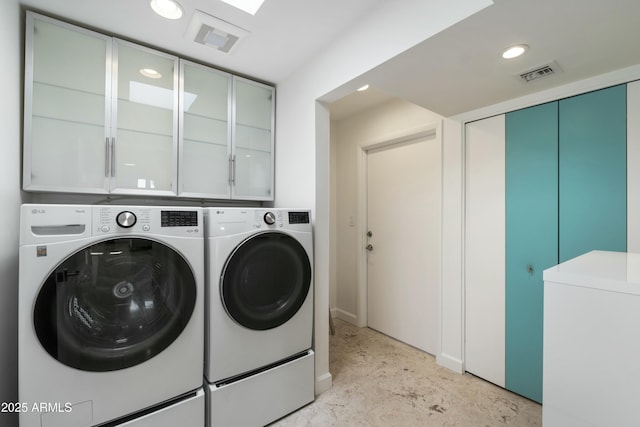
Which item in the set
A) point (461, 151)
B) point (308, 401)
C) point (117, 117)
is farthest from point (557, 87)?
point (117, 117)

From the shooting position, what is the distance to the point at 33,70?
142 cm

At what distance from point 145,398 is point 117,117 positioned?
5.11ft

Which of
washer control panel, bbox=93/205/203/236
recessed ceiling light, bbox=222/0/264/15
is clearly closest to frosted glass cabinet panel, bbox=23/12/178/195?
washer control panel, bbox=93/205/203/236

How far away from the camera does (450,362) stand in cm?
216

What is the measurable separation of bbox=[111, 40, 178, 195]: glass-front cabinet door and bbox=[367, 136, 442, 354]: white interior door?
6.38ft

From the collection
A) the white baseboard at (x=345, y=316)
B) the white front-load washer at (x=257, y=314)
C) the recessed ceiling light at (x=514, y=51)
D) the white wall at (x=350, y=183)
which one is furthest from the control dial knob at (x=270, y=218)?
the white baseboard at (x=345, y=316)

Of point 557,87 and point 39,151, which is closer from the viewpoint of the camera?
point 39,151

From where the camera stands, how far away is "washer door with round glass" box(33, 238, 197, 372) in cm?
A: 107

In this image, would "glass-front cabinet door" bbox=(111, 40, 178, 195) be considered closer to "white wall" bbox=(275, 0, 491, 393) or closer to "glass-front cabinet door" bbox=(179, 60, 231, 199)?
"glass-front cabinet door" bbox=(179, 60, 231, 199)

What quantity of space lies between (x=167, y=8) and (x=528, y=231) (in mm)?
2552

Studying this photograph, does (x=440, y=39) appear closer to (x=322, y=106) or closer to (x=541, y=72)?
(x=541, y=72)

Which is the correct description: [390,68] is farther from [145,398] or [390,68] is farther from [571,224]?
[145,398]

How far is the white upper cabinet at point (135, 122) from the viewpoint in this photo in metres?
1.46

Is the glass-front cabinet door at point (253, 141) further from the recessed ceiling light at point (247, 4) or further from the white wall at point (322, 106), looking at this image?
the recessed ceiling light at point (247, 4)
